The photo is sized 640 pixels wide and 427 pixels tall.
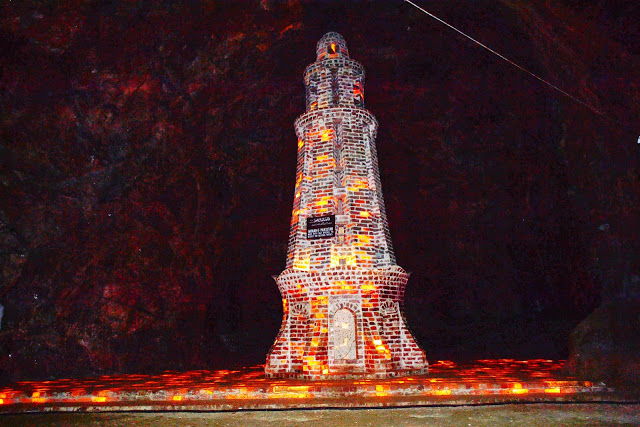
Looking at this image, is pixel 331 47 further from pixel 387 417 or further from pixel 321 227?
pixel 387 417

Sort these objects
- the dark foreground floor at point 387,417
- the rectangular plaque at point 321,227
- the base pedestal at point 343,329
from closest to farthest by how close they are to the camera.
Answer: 1. the dark foreground floor at point 387,417
2. the base pedestal at point 343,329
3. the rectangular plaque at point 321,227

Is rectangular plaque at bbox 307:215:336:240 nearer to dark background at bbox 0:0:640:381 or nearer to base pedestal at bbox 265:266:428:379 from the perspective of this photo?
base pedestal at bbox 265:266:428:379

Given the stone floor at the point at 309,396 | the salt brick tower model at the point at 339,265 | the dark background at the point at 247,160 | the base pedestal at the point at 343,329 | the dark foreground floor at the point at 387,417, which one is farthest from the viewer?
the dark background at the point at 247,160

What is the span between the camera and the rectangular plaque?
24.1ft

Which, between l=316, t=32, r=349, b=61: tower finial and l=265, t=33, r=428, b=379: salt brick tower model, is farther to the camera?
l=316, t=32, r=349, b=61: tower finial

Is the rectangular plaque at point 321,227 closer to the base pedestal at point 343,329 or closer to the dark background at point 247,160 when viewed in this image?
the base pedestal at point 343,329

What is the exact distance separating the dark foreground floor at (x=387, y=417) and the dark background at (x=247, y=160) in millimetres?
3539

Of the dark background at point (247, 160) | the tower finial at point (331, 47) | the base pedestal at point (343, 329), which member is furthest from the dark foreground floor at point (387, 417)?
the tower finial at point (331, 47)

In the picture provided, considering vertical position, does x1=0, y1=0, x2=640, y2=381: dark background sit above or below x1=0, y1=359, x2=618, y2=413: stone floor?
above

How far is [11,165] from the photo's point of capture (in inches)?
320

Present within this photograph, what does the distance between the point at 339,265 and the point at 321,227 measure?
82cm

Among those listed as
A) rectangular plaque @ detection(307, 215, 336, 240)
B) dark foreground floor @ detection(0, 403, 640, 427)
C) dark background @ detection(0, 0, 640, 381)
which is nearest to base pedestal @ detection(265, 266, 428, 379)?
rectangular plaque @ detection(307, 215, 336, 240)

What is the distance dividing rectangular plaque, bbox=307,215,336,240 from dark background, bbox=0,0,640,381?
4.57m

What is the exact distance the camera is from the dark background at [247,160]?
24.9 feet
